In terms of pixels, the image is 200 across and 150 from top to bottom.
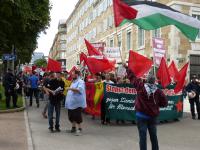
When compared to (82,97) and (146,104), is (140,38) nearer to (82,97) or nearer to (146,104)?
(82,97)

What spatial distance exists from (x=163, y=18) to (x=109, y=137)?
153 inches

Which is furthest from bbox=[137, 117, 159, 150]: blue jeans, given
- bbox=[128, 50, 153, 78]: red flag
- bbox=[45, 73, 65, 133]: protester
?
bbox=[45, 73, 65, 133]: protester

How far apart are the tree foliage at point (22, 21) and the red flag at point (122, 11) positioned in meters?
10.9

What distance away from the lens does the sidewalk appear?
9580mm

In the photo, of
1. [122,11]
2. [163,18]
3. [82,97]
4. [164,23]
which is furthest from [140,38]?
[122,11]

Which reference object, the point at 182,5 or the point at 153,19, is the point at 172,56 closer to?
the point at 182,5

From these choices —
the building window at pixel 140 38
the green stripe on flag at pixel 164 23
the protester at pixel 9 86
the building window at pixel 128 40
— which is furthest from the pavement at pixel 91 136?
the building window at pixel 128 40

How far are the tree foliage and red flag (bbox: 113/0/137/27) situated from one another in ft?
35.7

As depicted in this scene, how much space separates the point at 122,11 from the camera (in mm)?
10211

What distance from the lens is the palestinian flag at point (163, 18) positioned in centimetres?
1241

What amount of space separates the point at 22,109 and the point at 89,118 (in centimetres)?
403

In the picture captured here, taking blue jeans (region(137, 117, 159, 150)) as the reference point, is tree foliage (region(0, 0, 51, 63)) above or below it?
above

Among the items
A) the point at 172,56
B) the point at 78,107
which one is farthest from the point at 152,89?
the point at 172,56

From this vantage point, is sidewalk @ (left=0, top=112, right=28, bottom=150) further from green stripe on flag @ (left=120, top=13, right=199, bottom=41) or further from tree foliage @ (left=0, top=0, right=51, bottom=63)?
tree foliage @ (left=0, top=0, right=51, bottom=63)
